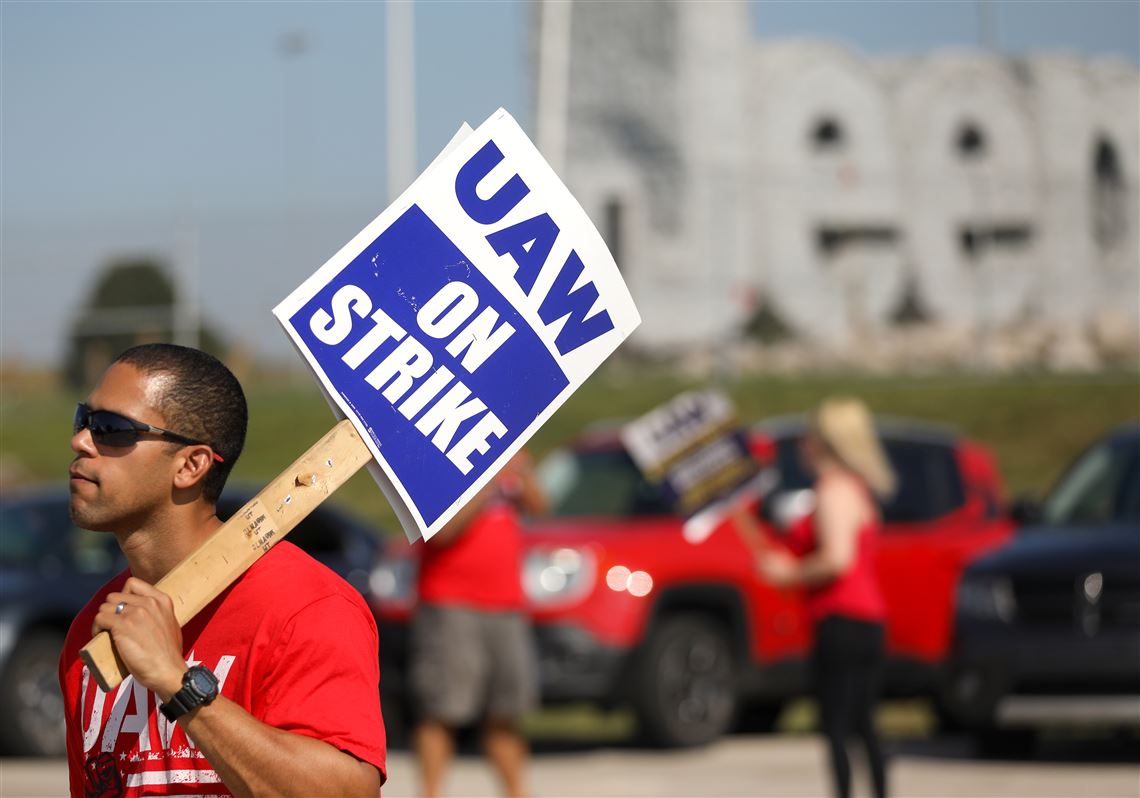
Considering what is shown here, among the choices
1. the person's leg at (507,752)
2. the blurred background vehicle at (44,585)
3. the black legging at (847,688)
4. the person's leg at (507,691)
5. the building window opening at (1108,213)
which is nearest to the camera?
the black legging at (847,688)

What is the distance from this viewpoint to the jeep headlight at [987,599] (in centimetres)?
1117

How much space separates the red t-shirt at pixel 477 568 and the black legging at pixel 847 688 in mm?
1795

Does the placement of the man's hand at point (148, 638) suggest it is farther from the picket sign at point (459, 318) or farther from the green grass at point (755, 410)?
the green grass at point (755, 410)

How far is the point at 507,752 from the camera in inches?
357

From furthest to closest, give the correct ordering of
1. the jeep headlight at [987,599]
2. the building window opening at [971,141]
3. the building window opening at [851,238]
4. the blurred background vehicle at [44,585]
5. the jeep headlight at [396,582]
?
the building window opening at [971,141], the building window opening at [851,238], the jeep headlight at [396,582], the blurred background vehicle at [44,585], the jeep headlight at [987,599]

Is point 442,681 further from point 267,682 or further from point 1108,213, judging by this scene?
point 1108,213

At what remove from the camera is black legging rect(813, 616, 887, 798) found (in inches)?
310

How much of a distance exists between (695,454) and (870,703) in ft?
6.10

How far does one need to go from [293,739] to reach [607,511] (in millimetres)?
9828

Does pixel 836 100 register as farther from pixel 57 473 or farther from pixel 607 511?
pixel 607 511

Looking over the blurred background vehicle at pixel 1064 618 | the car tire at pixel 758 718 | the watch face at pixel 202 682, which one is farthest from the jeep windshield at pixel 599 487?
the watch face at pixel 202 682

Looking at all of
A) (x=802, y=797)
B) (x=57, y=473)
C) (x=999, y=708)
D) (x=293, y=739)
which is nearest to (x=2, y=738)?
(x=802, y=797)

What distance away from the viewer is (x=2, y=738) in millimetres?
11922

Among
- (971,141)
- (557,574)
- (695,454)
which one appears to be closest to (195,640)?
(695,454)
